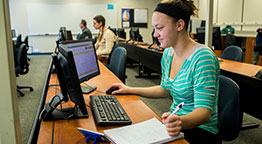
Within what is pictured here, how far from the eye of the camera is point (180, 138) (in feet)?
3.22

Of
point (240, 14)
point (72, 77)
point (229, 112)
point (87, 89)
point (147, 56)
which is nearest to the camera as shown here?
point (72, 77)

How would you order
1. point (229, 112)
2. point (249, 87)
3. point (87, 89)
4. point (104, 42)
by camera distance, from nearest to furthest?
point (229, 112)
point (87, 89)
point (249, 87)
point (104, 42)

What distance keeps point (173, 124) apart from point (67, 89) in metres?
0.61

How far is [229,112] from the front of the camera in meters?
1.31

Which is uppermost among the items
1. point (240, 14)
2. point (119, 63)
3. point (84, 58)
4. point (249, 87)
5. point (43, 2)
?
point (43, 2)

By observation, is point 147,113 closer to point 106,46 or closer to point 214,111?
point 214,111

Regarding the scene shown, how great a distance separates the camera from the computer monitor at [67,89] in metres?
1.06

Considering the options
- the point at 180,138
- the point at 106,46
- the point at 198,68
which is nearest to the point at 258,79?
the point at 198,68

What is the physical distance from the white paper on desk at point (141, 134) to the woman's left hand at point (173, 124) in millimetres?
30

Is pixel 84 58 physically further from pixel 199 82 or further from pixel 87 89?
pixel 199 82

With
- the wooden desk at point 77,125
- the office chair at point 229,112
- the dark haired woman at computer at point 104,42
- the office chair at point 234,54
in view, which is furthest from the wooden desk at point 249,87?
the dark haired woman at computer at point 104,42

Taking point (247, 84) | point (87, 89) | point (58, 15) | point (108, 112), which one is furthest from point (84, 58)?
point (58, 15)

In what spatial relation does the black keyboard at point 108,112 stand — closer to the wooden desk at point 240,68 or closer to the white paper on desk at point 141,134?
the white paper on desk at point 141,134

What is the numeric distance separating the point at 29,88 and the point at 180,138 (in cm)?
415
